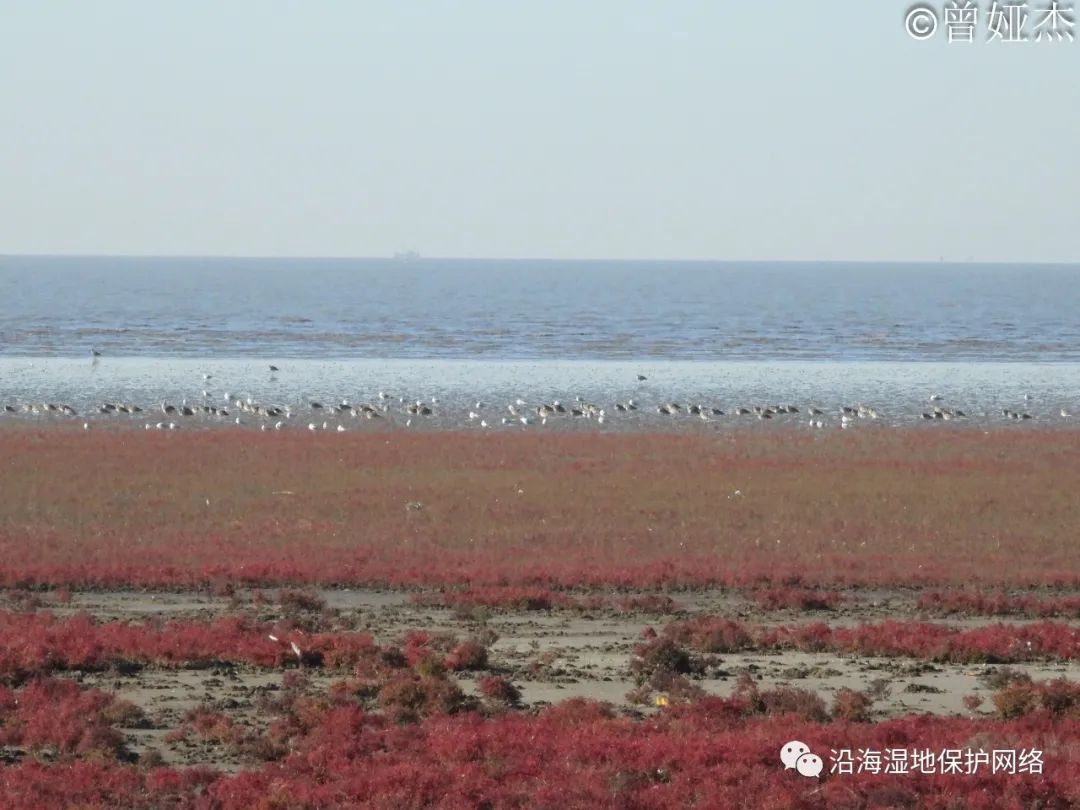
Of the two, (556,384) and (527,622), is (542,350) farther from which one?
(527,622)

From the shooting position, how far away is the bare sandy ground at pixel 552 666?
13.5 metres

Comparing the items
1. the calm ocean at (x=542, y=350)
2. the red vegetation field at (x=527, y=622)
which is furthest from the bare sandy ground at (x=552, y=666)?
the calm ocean at (x=542, y=350)

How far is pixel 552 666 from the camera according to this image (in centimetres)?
1505

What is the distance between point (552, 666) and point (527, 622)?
2656 millimetres

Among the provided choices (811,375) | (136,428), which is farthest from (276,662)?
(811,375)

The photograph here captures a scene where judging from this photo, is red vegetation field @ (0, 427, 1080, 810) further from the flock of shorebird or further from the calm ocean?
the calm ocean

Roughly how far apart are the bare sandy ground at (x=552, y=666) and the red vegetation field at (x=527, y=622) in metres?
0.05

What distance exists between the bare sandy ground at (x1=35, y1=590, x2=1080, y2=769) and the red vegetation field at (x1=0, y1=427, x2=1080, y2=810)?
0.18ft

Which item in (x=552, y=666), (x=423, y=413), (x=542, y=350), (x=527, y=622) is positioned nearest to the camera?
(x=552, y=666)

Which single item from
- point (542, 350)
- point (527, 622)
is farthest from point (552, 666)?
point (542, 350)

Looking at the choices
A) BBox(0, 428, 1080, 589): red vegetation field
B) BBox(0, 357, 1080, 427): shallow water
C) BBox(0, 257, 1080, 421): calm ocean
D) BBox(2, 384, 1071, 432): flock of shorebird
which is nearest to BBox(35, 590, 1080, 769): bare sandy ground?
BBox(0, 428, 1080, 589): red vegetation field

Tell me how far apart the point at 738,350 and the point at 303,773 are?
60558mm

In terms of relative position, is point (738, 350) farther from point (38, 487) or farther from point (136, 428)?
point (38, 487)

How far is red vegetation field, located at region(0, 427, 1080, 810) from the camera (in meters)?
10.8
